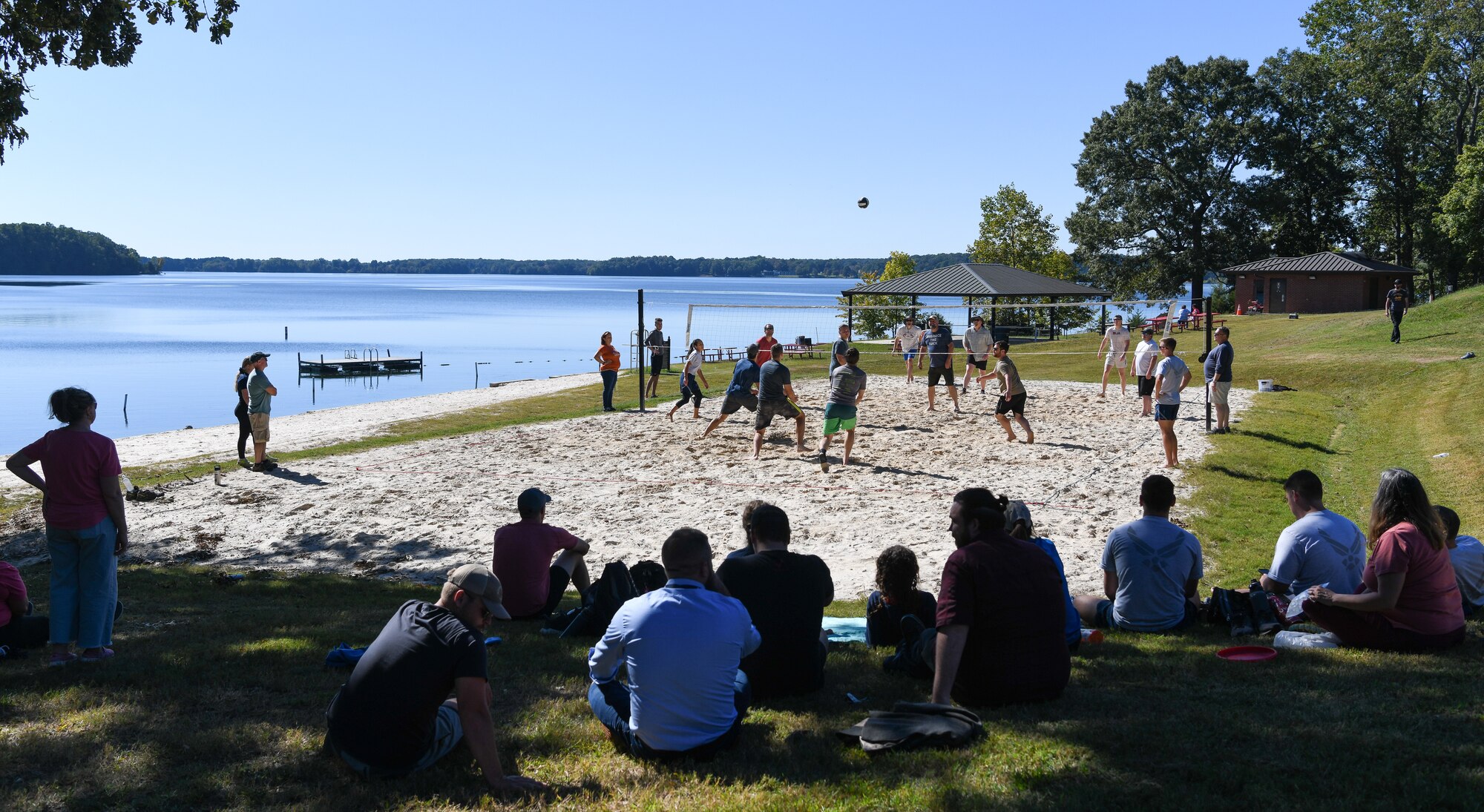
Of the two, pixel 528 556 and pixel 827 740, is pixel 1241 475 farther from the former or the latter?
pixel 827 740


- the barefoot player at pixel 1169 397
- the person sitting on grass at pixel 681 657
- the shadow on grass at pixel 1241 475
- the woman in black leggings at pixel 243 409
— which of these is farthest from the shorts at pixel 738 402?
the person sitting on grass at pixel 681 657

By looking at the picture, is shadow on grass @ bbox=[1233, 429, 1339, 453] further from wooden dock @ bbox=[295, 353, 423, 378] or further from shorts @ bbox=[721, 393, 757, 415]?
wooden dock @ bbox=[295, 353, 423, 378]

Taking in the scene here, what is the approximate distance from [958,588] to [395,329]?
108 m

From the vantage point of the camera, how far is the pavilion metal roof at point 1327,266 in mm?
42125

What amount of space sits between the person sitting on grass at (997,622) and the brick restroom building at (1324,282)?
145 ft

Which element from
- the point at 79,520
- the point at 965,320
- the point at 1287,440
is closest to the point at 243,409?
the point at 79,520

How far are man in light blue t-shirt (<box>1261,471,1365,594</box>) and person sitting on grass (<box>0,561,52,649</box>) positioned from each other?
23.0ft

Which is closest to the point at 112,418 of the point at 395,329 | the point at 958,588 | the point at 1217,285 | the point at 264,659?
the point at 264,659

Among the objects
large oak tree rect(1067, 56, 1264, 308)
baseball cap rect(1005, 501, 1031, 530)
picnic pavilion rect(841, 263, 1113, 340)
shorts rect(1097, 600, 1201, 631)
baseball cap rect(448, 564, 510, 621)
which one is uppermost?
large oak tree rect(1067, 56, 1264, 308)

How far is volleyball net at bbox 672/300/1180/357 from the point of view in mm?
24969

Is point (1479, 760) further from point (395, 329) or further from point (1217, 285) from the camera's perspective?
point (395, 329)

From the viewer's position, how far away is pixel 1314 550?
6.03 meters

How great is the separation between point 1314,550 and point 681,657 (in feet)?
13.1

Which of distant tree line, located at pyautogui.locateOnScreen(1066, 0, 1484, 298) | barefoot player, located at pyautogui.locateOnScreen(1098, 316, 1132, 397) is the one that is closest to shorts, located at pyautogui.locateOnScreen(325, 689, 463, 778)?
barefoot player, located at pyautogui.locateOnScreen(1098, 316, 1132, 397)
